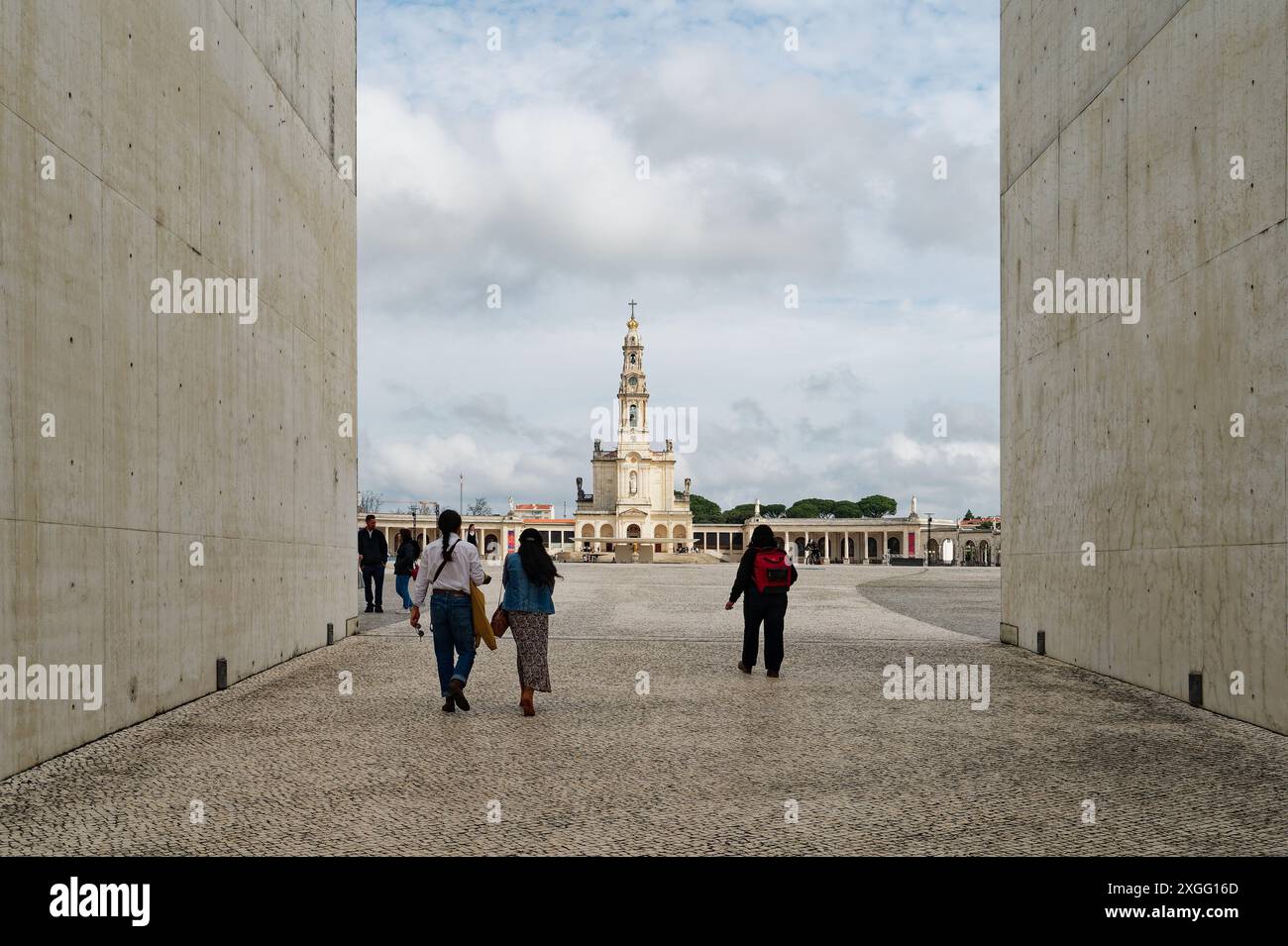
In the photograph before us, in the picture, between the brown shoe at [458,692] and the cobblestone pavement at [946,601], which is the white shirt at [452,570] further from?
the cobblestone pavement at [946,601]

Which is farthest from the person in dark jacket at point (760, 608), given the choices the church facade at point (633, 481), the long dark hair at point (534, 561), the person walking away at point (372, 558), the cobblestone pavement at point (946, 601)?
the church facade at point (633, 481)

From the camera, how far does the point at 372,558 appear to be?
860 inches

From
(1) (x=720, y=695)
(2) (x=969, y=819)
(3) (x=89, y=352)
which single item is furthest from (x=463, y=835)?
(1) (x=720, y=695)

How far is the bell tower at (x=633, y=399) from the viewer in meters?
148

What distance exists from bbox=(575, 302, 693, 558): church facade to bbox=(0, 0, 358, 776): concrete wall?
128666 millimetres

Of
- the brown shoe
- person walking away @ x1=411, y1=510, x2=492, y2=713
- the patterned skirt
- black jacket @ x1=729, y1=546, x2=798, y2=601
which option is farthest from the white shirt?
black jacket @ x1=729, y1=546, x2=798, y2=601

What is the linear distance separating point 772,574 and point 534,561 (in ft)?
11.8

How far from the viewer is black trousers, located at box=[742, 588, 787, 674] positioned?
41.4 feet

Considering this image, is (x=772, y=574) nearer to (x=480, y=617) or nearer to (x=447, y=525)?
(x=480, y=617)

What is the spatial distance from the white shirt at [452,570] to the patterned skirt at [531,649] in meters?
0.56

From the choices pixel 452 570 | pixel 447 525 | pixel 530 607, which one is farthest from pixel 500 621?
pixel 447 525

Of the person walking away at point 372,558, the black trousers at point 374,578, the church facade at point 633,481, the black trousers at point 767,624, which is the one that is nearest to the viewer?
the black trousers at point 767,624
